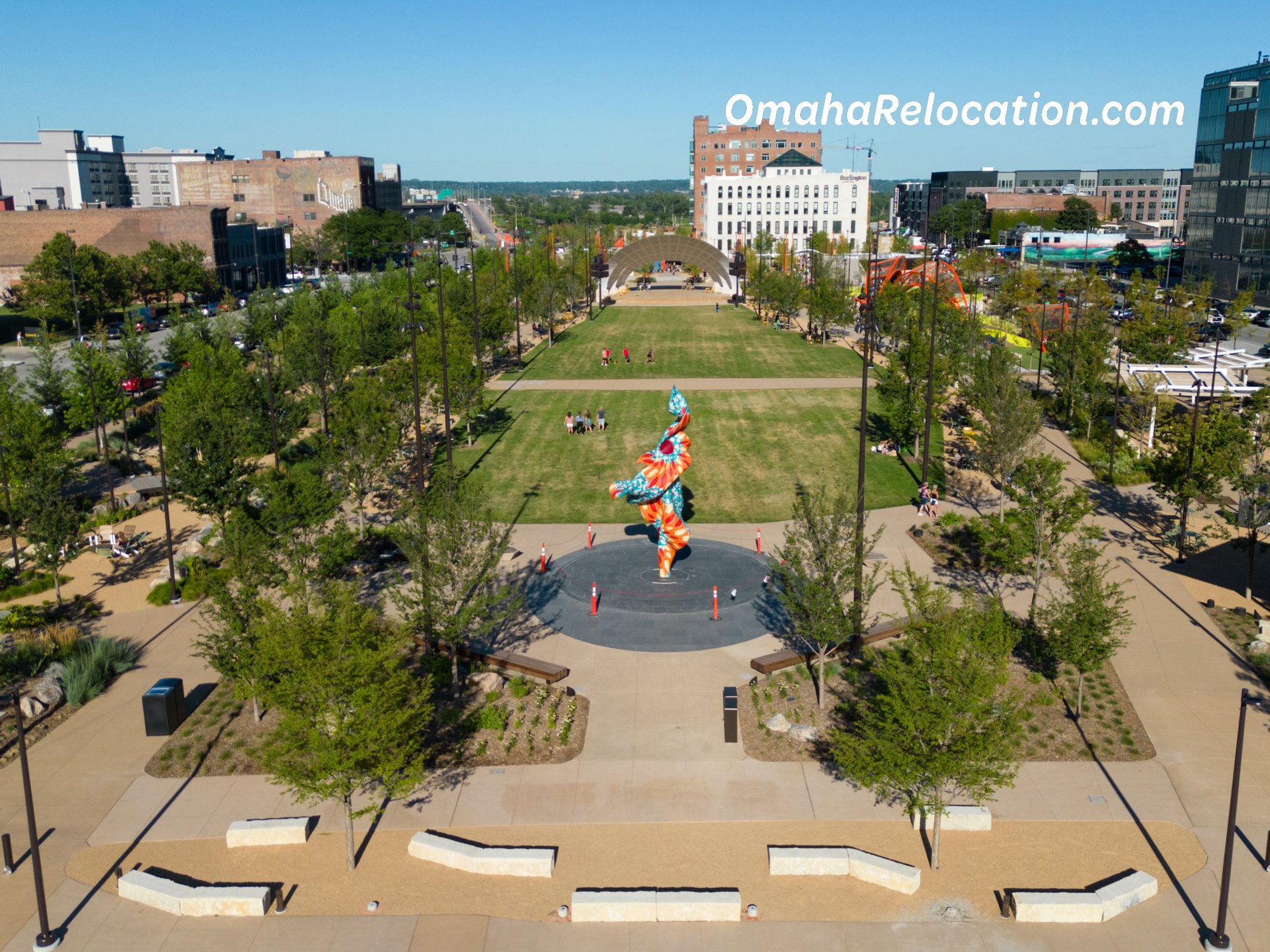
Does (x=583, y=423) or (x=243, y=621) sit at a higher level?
(x=243, y=621)

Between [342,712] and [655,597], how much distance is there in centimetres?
1441

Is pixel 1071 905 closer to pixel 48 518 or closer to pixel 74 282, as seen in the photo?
pixel 48 518

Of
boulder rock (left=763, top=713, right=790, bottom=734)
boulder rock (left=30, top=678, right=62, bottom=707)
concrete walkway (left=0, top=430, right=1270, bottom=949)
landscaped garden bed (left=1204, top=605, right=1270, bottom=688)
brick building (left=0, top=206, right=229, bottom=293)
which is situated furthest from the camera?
brick building (left=0, top=206, right=229, bottom=293)

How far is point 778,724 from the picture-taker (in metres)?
23.9

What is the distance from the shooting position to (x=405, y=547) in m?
26.1

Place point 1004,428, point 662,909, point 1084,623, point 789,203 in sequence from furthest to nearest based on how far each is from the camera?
1. point 789,203
2. point 1004,428
3. point 1084,623
4. point 662,909

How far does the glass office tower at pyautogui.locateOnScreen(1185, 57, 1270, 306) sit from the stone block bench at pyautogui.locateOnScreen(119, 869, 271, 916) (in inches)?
3948

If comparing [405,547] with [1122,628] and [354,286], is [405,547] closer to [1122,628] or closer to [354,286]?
[1122,628]

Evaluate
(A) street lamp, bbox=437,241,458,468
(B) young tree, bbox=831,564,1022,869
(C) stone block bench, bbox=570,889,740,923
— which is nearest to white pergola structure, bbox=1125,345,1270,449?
(B) young tree, bbox=831,564,1022,869

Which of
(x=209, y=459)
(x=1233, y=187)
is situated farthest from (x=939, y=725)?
(x=1233, y=187)

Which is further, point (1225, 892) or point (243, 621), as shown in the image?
point (243, 621)

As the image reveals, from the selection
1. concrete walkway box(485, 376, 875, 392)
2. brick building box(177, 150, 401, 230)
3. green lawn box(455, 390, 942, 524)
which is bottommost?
green lawn box(455, 390, 942, 524)

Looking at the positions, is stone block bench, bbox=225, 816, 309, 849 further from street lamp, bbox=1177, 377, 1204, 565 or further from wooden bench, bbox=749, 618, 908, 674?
street lamp, bbox=1177, 377, 1204, 565

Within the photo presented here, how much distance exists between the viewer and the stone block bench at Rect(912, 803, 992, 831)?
19750 millimetres
